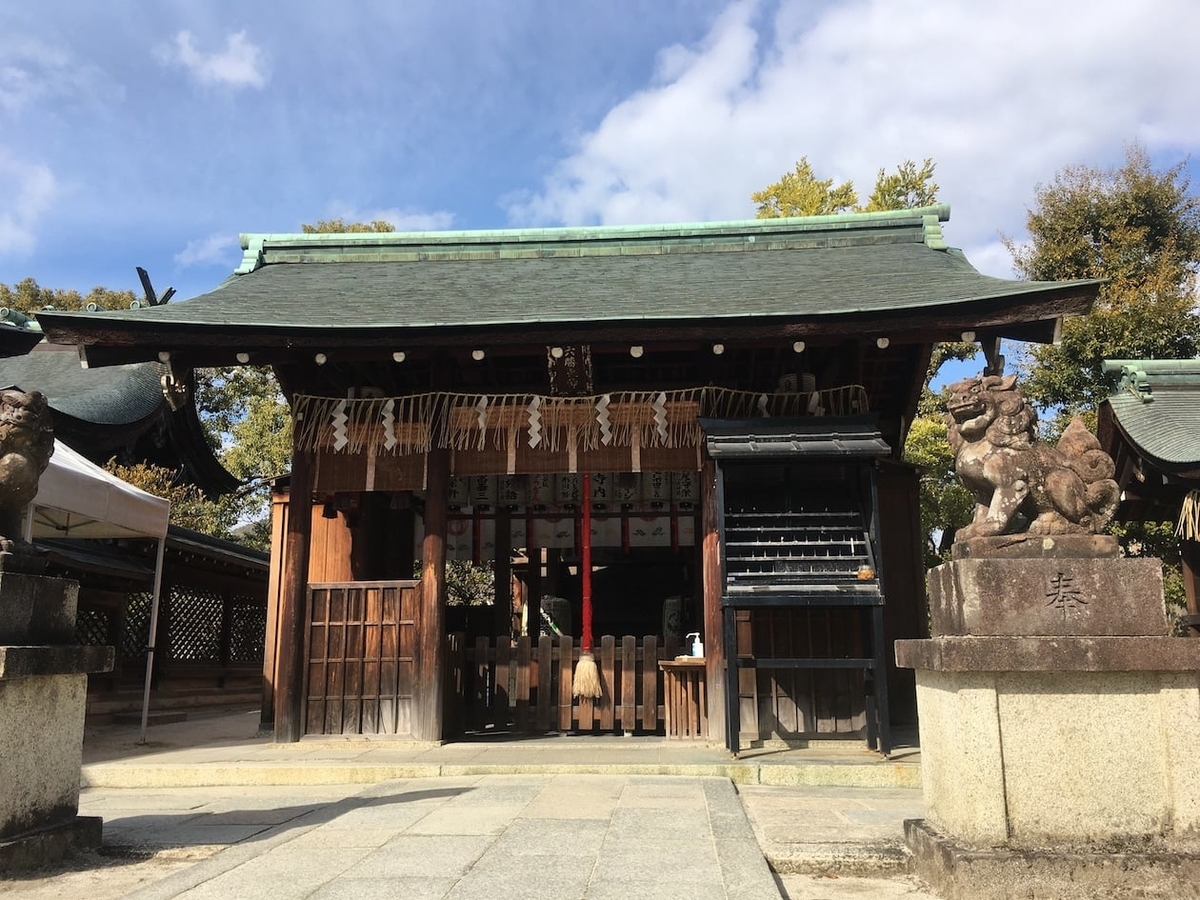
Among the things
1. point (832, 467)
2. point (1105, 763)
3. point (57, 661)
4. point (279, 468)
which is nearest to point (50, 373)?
point (279, 468)

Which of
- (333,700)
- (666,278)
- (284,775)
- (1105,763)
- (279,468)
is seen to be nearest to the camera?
(1105,763)

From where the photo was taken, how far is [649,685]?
846cm

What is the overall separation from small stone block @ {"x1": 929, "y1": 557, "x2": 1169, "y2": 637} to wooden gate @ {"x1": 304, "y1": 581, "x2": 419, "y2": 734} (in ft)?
19.1

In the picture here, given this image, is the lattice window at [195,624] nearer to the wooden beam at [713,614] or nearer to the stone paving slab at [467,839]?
the stone paving slab at [467,839]

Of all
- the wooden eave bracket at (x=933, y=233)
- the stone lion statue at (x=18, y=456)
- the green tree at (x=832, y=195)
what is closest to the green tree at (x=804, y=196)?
the green tree at (x=832, y=195)

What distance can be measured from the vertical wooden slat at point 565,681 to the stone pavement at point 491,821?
0.41 m

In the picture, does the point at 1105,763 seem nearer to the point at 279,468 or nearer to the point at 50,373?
the point at 50,373

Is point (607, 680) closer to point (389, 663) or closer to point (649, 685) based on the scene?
point (649, 685)

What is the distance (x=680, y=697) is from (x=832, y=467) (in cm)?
286

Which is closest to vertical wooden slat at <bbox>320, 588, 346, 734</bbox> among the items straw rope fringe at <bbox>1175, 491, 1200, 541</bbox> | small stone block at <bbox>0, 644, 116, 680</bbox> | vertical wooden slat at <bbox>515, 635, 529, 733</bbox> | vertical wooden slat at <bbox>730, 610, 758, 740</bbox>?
vertical wooden slat at <bbox>515, 635, 529, 733</bbox>

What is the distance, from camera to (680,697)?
27.6 ft

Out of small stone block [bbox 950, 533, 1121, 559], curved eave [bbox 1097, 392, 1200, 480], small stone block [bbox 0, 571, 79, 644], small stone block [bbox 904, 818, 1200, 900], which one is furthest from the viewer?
curved eave [bbox 1097, 392, 1200, 480]

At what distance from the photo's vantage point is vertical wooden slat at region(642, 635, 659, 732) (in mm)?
8430

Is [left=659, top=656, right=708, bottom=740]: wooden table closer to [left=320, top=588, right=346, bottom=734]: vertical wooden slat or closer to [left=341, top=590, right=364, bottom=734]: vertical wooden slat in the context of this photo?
[left=341, top=590, right=364, bottom=734]: vertical wooden slat
